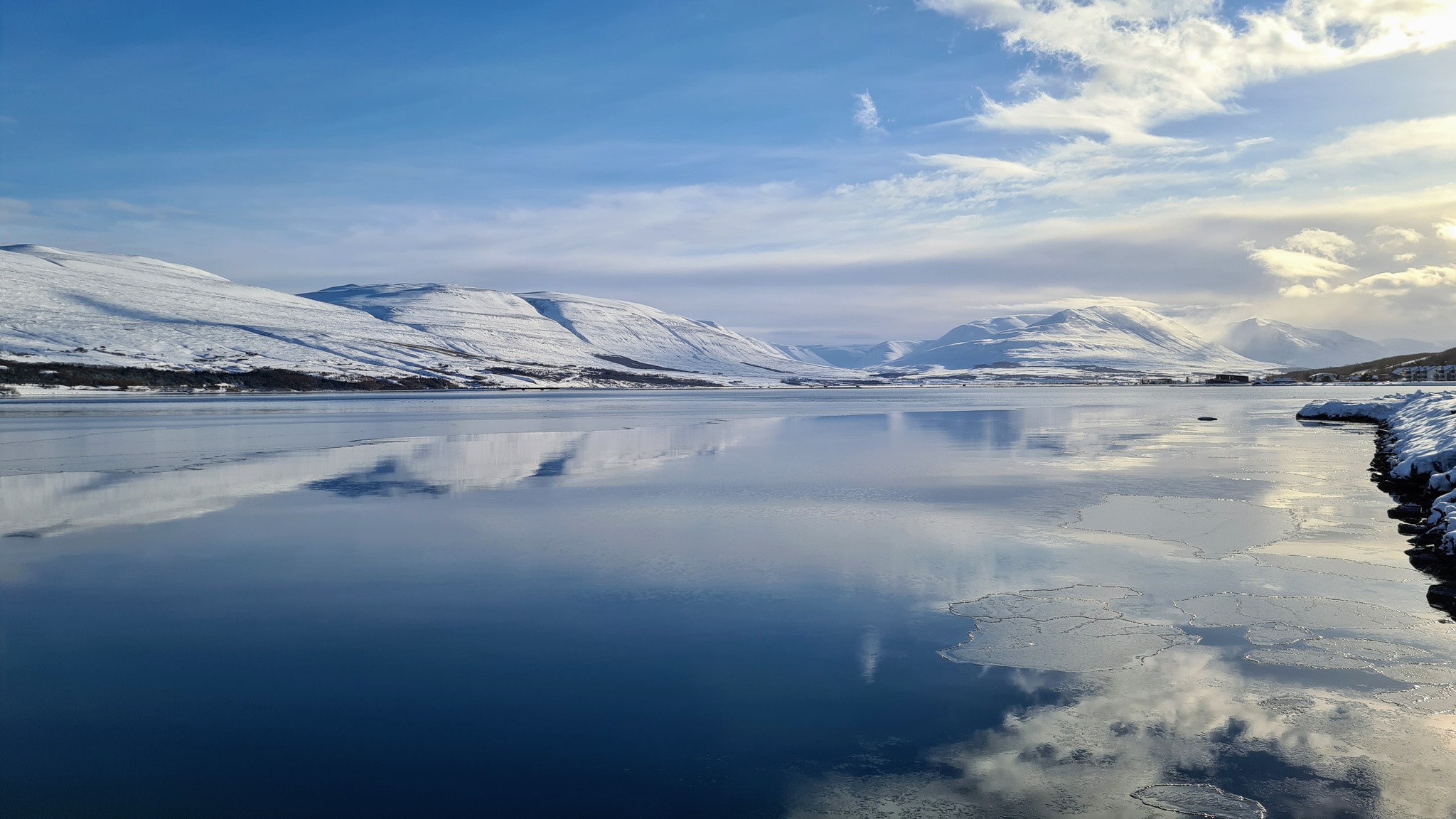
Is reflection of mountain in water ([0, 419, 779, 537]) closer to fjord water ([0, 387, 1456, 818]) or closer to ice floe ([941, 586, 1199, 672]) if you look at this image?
fjord water ([0, 387, 1456, 818])

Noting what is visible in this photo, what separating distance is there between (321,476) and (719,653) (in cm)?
1701

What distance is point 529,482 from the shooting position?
21.0m

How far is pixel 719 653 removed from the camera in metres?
8.45

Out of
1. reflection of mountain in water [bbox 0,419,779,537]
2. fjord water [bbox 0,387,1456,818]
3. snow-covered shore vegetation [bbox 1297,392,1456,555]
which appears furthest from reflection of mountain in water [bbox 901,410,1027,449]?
fjord water [bbox 0,387,1456,818]

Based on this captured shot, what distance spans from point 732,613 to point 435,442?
2531 cm

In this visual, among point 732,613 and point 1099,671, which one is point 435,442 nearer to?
point 732,613

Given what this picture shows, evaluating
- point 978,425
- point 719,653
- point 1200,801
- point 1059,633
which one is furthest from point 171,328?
point 1200,801

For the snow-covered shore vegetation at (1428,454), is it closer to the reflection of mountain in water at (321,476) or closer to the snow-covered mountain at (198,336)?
the reflection of mountain in water at (321,476)

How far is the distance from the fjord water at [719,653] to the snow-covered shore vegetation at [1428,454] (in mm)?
718

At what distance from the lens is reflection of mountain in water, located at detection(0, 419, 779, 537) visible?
16562mm

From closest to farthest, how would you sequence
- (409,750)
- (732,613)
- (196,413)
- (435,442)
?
1. (409,750)
2. (732,613)
3. (435,442)
4. (196,413)

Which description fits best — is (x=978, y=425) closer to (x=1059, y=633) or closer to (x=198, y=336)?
(x=1059, y=633)

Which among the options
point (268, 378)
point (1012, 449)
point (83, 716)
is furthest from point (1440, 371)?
point (268, 378)

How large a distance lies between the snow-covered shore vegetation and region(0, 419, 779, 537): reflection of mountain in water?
1630cm
